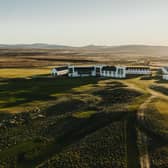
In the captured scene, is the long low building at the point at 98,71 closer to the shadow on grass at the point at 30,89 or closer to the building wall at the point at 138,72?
the building wall at the point at 138,72

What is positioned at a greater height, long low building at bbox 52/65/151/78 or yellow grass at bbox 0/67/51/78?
long low building at bbox 52/65/151/78

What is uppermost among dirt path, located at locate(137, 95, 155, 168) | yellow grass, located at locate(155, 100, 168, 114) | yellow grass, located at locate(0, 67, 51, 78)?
yellow grass, located at locate(155, 100, 168, 114)

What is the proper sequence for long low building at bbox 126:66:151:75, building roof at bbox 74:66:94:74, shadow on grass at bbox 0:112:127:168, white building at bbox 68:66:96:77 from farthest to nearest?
1. long low building at bbox 126:66:151:75
2. building roof at bbox 74:66:94:74
3. white building at bbox 68:66:96:77
4. shadow on grass at bbox 0:112:127:168

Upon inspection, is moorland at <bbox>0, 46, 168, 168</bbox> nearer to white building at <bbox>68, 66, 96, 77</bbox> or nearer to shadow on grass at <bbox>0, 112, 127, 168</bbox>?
shadow on grass at <bbox>0, 112, 127, 168</bbox>

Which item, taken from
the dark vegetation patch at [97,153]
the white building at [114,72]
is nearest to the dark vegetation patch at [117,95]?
the dark vegetation patch at [97,153]

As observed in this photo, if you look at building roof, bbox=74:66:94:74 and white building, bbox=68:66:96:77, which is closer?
white building, bbox=68:66:96:77

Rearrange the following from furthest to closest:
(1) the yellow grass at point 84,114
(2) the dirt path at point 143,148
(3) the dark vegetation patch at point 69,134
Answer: (1) the yellow grass at point 84,114 < (3) the dark vegetation patch at point 69,134 < (2) the dirt path at point 143,148

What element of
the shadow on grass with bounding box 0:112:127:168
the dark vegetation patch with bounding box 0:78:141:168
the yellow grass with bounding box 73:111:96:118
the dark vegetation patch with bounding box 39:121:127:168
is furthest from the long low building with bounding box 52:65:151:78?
the dark vegetation patch with bounding box 39:121:127:168

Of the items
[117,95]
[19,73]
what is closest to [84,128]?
[117,95]

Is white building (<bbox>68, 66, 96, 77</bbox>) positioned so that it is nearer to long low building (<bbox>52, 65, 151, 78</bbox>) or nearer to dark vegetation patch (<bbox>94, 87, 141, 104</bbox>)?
long low building (<bbox>52, 65, 151, 78</bbox>)

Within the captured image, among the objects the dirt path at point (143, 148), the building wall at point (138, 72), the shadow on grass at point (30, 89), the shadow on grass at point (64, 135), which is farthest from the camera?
the building wall at point (138, 72)

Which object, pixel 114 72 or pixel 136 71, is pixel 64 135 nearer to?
pixel 114 72

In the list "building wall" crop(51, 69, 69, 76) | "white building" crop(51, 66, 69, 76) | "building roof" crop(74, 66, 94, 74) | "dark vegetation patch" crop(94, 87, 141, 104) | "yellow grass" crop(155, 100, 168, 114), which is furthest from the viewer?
"building roof" crop(74, 66, 94, 74)
